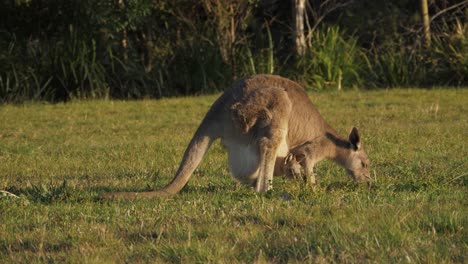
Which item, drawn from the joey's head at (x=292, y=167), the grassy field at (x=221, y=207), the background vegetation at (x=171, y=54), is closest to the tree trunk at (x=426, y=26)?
the background vegetation at (x=171, y=54)

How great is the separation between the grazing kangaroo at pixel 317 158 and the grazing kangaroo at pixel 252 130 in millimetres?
116

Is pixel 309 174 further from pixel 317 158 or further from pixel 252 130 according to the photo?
pixel 252 130

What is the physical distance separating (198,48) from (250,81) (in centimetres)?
1106

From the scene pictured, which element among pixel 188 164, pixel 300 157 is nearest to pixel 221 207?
pixel 188 164

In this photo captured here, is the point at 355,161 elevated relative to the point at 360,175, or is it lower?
elevated

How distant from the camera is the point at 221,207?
21.6ft

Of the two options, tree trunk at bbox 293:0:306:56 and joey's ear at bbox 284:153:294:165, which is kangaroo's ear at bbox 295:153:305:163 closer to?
joey's ear at bbox 284:153:294:165

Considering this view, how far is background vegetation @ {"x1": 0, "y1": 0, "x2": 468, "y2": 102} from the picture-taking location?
1767cm

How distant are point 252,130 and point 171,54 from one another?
38.5ft

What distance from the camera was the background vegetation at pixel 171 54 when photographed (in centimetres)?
1767

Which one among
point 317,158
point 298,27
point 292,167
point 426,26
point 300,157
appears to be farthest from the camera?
point 426,26

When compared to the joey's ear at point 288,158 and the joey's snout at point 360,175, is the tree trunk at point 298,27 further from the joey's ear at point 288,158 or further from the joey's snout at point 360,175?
the joey's ear at point 288,158

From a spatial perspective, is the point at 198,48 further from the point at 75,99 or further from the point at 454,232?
the point at 454,232

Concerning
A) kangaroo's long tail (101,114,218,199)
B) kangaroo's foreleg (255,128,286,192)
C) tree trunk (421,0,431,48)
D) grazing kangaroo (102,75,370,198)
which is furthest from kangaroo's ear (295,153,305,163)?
tree trunk (421,0,431,48)
